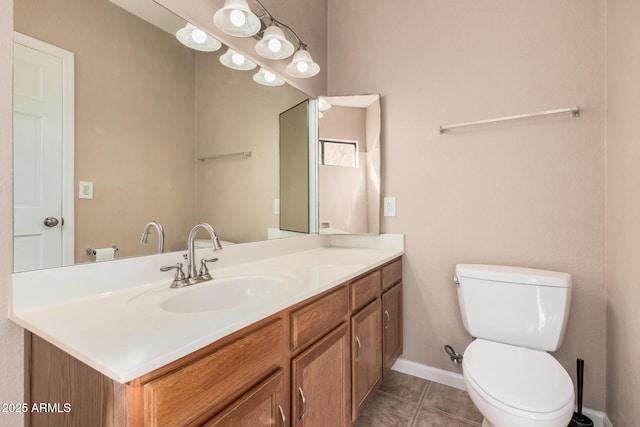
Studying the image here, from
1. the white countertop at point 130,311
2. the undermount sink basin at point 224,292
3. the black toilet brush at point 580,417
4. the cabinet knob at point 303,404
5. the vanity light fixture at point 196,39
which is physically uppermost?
the vanity light fixture at point 196,39

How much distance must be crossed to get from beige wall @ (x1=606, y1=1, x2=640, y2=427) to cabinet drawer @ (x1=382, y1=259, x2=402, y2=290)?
1.00 meters

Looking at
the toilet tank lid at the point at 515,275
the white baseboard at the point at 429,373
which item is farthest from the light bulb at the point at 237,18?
the white baseboard at the point at 429,373

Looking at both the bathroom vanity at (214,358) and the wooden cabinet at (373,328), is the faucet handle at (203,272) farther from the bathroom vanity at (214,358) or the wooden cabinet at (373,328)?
the wooden cabinet at (373,328)

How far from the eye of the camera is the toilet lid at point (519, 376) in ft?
3.38

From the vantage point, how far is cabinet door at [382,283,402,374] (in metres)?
1.69

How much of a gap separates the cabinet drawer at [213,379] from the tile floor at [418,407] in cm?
99

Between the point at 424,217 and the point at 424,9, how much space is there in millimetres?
1308

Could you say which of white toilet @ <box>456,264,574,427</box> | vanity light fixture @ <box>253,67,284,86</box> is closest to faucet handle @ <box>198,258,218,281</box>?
vanity light fixture @ <box>253,67,284,86</box>

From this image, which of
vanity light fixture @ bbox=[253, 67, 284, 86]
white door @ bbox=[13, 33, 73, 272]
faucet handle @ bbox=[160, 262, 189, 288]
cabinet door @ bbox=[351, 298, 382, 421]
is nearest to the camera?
white door @ bbox=[13, 33, 73, 272]

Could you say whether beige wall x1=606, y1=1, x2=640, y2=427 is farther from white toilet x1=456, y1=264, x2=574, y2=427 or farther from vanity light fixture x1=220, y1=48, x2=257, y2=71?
vanity light fixture x1=220, y1=48, x2=257, y2=71

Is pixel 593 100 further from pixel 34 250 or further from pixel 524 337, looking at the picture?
pixel 34 250

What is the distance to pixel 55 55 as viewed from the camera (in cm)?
90

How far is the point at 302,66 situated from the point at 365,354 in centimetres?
161

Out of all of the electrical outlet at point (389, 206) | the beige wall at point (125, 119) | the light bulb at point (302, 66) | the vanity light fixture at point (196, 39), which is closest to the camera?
the beige wall at point (125, 119)
